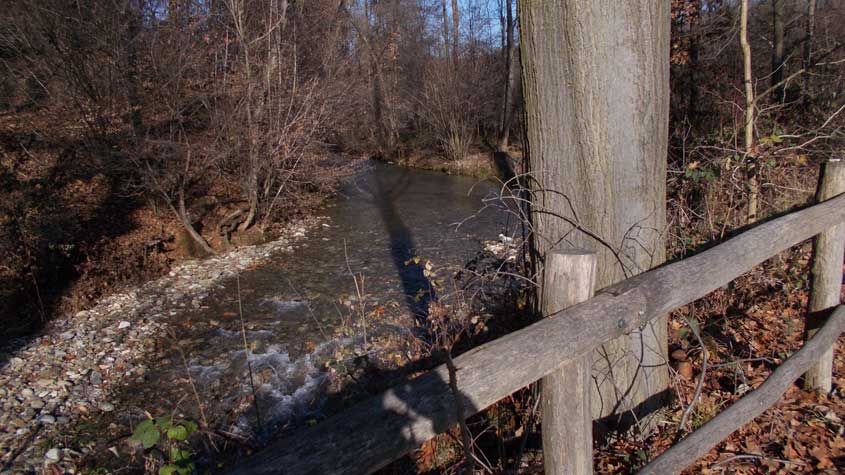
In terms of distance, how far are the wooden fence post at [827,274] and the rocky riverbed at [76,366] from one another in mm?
5966

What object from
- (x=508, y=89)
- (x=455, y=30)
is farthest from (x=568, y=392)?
(x=455, y=30)

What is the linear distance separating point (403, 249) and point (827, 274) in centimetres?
783

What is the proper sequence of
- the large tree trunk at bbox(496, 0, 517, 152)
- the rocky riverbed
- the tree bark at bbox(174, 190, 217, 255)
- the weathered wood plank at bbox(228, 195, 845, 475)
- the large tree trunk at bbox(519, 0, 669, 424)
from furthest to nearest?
the large tree trunk at bbox(496, 0, 517, 152) < the tree bark at bbox(174, 190, 217, 255) < the rocky riverbed < the large tree trunk at bbox(519, 0, 669, 424) < the weathered wood plank at bbox(228, 195, 845, 475)

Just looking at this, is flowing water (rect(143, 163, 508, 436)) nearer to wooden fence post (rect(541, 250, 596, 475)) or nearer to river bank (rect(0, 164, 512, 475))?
river bank (rect(0, 164, 512, 475))

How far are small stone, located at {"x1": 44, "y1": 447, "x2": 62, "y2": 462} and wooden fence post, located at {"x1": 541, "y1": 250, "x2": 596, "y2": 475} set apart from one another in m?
4.79

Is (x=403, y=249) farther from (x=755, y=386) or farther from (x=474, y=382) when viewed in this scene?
(x=474, y=382)

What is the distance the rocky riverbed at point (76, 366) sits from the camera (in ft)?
15.8

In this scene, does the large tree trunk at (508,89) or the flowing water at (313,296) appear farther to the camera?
the large tree trunk at (508,89)

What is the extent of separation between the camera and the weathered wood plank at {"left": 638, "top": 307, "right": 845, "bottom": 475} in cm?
213

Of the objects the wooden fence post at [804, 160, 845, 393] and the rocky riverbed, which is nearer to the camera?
the wooden fence post at [804, 160, 845, 393]

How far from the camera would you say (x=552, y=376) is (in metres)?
1.81

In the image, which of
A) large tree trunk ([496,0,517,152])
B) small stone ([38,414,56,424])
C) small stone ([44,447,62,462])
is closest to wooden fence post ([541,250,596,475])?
small stone ([44,447,62,462])

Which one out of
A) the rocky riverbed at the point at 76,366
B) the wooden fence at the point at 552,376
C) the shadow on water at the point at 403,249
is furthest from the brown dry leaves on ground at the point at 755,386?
the rocky riverbed at the point at 76,366

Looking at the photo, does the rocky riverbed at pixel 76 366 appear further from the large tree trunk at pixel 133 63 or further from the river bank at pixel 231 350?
the large tree trunk at pixel 133 63
